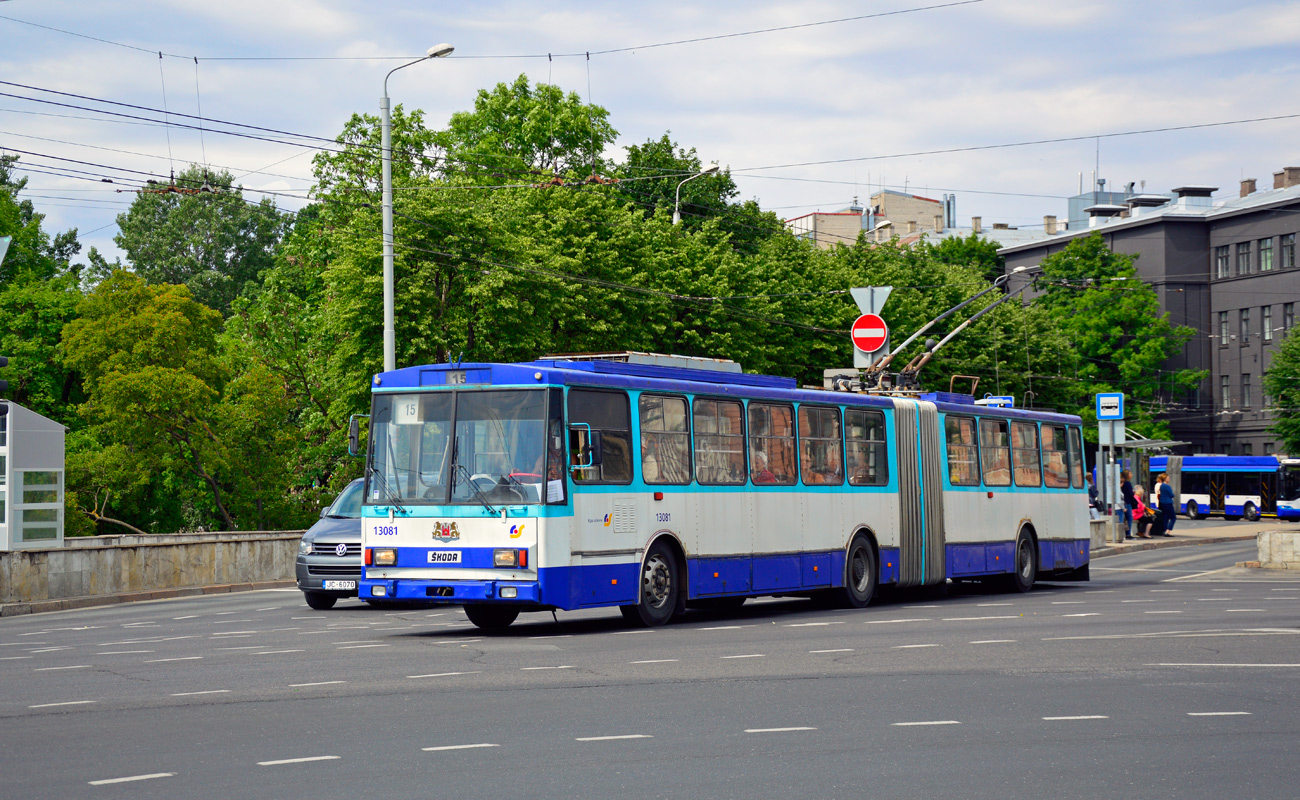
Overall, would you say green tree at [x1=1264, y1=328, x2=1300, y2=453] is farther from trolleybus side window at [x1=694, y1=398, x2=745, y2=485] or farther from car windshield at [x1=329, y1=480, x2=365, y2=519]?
trolleybus side window at [x1=694, y1=398, x2=745, y2=485]

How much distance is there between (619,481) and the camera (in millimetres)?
17062

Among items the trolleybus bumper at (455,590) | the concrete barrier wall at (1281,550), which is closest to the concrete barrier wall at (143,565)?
the trolleybus bumper at (455,590)

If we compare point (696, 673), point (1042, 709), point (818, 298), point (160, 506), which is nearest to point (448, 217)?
point (160, 506)

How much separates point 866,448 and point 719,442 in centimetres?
361

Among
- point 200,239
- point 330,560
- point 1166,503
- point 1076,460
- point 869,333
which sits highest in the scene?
point 200,239

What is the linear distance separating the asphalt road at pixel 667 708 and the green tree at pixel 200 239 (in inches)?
3166

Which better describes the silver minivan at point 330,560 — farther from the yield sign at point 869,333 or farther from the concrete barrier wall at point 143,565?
the yield sign at point 869,333

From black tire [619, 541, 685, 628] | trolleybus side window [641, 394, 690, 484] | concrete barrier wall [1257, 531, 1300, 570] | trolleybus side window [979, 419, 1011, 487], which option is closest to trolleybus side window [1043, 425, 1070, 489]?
trolleybus side window [979, 419, 1011, 487]

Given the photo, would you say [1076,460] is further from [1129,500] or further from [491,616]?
[1129,500]

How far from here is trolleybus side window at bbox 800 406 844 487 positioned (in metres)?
20.3

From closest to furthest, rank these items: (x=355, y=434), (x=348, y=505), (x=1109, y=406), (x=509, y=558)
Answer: (x=509, y=558)
(x=355, y=434)
(x=348, y=505)
(x=1109, y=406)

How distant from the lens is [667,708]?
1066 cm

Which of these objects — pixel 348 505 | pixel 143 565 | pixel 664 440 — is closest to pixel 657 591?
pixel 664 440

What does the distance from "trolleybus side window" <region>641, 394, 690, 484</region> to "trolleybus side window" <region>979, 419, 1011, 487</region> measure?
7.90 metres
